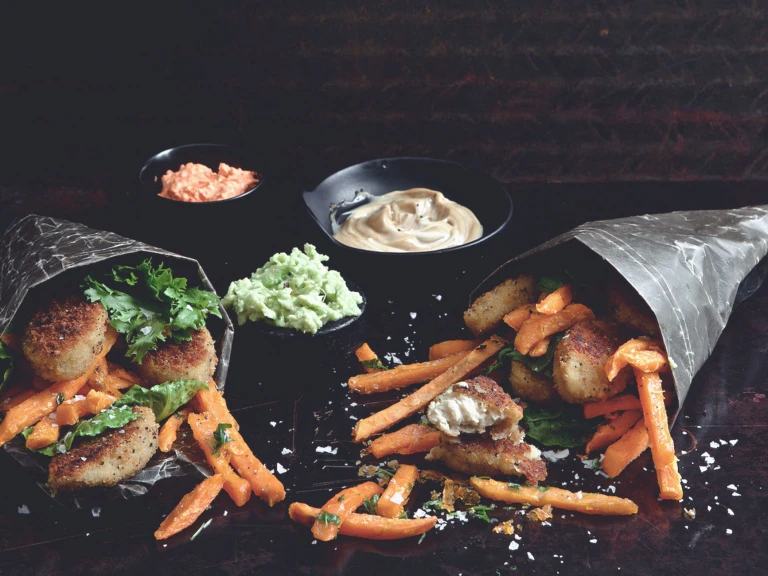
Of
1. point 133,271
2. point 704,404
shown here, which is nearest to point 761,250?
point 704,404

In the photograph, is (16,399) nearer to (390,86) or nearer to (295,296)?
(295,296)

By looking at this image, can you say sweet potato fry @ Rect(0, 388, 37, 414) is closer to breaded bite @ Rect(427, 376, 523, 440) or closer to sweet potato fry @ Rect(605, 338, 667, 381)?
breaded bite @ Rect(427, 376, 523, 440)

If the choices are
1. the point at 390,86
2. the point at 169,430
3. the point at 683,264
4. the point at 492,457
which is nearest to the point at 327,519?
the point at 492,457

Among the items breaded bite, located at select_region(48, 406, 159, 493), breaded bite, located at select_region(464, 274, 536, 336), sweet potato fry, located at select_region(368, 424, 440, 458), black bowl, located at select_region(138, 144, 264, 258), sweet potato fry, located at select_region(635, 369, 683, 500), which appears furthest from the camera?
black bowl, located at select_region(138, 144, 264, 258)

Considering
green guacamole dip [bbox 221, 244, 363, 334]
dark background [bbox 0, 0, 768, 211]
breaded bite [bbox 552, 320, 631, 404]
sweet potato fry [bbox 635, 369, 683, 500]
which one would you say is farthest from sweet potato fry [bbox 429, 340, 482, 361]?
dark background [bbox 0, 0, 768, 211]

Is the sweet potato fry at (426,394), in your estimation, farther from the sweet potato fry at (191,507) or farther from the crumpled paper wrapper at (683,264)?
the sweet potato fry at (191,507)

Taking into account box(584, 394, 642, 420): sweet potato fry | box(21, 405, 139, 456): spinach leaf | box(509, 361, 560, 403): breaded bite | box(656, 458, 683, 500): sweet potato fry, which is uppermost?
box(21, 405, 139, 456): spinach leaf
